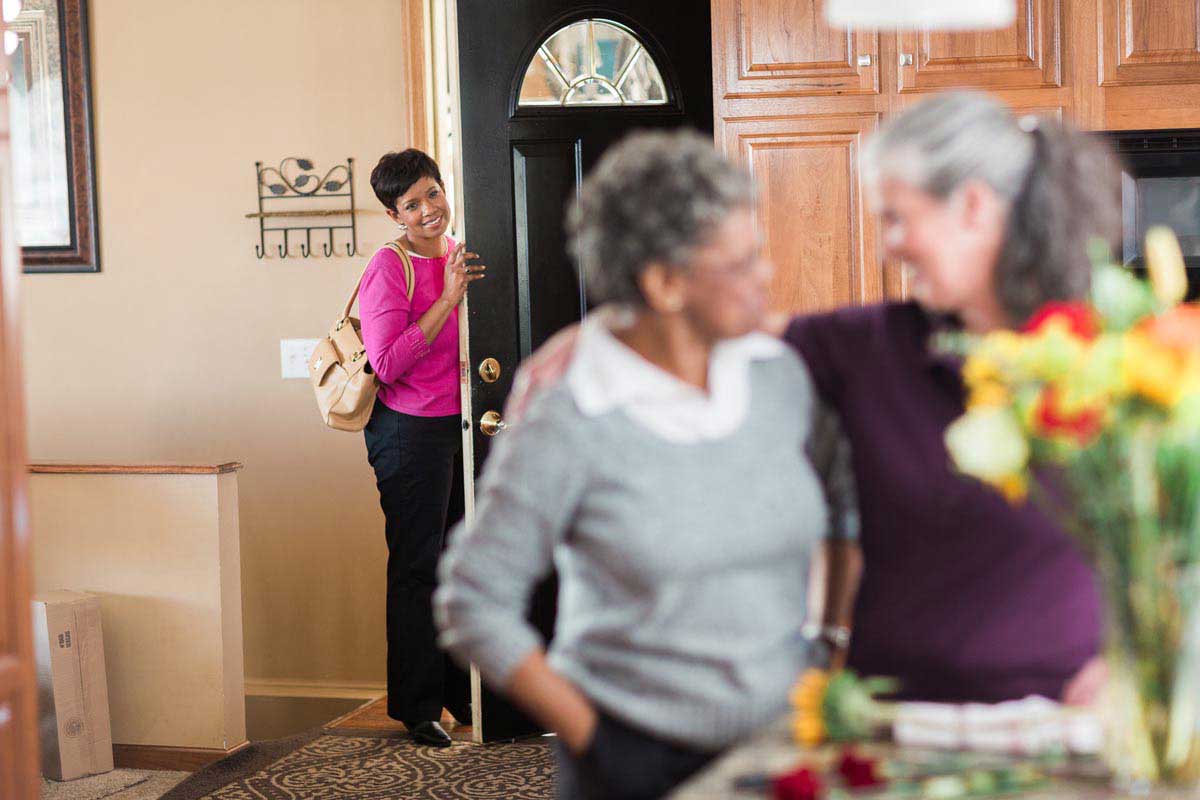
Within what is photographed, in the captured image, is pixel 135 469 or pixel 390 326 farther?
pixel 135 469

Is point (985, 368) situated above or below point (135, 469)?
above

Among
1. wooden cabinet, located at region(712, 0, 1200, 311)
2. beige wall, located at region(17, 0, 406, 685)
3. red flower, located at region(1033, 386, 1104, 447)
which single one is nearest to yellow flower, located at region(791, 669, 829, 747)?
red flower, located at region(1033, 386, 1104, 447)

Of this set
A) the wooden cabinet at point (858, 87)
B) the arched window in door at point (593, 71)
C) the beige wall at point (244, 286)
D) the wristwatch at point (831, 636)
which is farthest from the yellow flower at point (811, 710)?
the beige wall at point (244, 286)

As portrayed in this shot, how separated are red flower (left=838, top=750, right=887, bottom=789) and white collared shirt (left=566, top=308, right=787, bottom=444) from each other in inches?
14.3

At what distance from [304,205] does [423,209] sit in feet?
2.85

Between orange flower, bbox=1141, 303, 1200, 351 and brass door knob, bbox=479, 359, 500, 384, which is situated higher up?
orange flower, bbox=1141, 303, 1200, 351

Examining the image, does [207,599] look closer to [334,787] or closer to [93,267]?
[334,787]

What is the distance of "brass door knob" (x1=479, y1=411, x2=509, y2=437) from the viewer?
332 centimetres

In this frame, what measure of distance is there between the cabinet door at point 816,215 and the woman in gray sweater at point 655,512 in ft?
5.83

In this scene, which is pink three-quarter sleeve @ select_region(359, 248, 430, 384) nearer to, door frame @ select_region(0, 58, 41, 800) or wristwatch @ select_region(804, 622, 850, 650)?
door frame @ select_region(0, 58, 41, 800)

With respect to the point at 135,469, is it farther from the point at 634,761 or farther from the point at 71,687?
the point at 634,761

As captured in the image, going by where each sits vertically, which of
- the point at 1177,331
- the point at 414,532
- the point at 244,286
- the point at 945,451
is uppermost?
the point at 244,286

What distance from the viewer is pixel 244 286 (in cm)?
423

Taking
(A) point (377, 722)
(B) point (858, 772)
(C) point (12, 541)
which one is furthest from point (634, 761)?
(A) point (377, 722)
